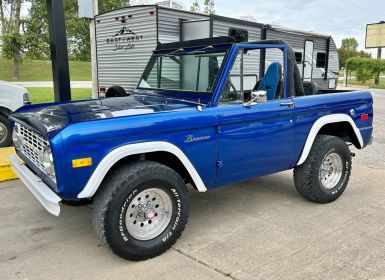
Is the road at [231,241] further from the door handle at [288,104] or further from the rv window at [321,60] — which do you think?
the rv window at [321,60]

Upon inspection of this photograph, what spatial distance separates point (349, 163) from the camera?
16.6 ft

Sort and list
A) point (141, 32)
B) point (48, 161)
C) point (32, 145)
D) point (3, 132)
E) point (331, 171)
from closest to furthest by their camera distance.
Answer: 1. point (48, 161)
2. point (32, 145)
3. point (331, 171)
4. point (3, 132)
5. point (141, 32)

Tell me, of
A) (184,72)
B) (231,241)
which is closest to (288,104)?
(184,72)

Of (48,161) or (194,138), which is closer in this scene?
(48,161)

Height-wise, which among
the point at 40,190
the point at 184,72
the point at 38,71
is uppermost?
the point at 184,72

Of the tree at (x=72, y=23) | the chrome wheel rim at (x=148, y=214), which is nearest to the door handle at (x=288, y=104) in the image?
the chrome wheel rim at (x=148, y=214)

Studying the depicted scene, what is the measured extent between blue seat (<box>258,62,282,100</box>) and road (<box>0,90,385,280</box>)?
1.39 meters

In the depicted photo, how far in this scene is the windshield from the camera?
160 inches

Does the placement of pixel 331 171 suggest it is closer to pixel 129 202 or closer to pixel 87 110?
pixel 129 202

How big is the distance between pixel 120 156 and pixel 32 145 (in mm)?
984

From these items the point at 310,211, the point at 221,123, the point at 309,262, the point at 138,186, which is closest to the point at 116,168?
the point at 138,186

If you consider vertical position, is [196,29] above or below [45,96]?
above

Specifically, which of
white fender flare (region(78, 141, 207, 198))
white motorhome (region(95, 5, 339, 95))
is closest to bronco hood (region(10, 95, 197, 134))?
white fender flare (region(78, 141, 207, 198))

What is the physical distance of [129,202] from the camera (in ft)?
10.9
